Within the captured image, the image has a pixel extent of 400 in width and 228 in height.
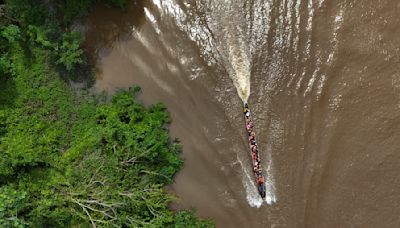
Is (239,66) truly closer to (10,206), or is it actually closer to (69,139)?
(69,139)

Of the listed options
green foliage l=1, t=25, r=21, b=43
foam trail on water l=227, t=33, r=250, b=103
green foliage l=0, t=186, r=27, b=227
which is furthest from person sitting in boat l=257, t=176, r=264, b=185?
green foliage l=1, t=25, r=21, b=43

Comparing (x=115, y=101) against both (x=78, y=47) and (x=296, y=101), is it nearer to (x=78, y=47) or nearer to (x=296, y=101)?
(x=78, y=47)

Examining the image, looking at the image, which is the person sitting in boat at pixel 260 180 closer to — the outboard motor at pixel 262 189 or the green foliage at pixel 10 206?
the outboard motor at pixel 262 189

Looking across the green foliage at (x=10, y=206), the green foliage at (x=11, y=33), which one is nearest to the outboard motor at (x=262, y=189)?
the green foliage at (x=10, y=206)

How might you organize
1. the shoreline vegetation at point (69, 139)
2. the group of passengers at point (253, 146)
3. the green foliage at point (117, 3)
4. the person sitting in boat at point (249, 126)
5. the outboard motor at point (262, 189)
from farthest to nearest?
the green foliage at point (117, 3), the person sitting in boat at point (249, 126), the group of passengers at point (253, 146), the outboard motor at point (262, 189), the shoreline vegetation at point (69, 139)

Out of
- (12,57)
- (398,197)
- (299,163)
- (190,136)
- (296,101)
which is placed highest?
(12,57)

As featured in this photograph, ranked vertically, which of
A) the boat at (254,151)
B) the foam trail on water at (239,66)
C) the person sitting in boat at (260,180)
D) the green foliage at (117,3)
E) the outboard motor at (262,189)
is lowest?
the outboard motor at (262,189)

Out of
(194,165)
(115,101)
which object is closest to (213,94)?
(194,165)
